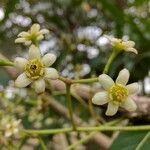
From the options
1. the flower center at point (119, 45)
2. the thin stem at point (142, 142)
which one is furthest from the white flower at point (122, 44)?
the thin stem at point (142, 142)

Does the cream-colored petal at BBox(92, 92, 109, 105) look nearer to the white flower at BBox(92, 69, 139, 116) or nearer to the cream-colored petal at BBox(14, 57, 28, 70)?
the white flower at BBox(92, 69, 139, 116)

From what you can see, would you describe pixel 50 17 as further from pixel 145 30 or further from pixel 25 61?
pixel 25 61

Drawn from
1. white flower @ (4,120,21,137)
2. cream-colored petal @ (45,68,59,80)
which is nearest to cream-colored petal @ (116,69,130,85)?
cream-colored petal @ (45,68,59,80)

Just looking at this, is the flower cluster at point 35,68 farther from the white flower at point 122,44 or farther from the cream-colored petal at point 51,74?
the white flower at point 122,44

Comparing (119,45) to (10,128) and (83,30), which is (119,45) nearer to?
(10,128)

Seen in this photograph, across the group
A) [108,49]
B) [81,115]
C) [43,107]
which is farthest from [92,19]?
[43,107]

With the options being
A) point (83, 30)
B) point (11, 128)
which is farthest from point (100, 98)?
point (83, 30)
